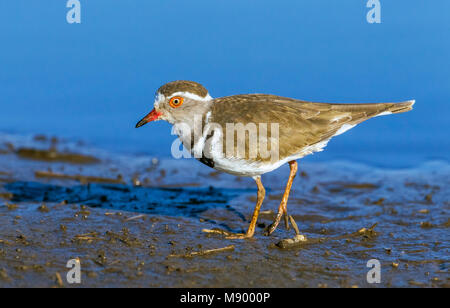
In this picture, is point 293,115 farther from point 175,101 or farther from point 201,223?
point 201,223

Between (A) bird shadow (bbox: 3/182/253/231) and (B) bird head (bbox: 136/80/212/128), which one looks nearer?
(B) bird head (bbox: 136/80/212/128)

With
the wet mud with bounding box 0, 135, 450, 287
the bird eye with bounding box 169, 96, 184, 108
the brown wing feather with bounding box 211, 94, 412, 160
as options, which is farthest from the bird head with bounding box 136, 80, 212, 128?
the wet mud with bounding box 0, 135, 450, 287

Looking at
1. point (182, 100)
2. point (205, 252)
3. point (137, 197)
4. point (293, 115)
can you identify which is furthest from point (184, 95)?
point (137, 197)

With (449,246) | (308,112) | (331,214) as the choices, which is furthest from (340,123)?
(449,246)

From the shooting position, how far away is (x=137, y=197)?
9.03 m

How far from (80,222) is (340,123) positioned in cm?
375

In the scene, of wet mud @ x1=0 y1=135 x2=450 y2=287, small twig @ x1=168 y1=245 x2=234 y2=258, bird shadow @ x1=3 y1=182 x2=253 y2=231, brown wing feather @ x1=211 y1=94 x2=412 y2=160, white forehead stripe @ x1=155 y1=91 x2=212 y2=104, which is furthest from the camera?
bird shadow @ x1=3 y1=182 x2=253 y2=231

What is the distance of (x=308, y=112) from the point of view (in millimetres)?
7887

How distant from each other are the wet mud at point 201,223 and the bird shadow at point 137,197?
16mm

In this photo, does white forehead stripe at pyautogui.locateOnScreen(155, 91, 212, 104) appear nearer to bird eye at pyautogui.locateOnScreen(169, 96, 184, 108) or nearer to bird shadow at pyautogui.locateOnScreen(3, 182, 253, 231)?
bird eye at pyautogui.locateOnScreen(169, 96, 184, 108)

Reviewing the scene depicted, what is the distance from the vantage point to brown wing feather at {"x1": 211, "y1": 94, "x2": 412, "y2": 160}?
290 inches

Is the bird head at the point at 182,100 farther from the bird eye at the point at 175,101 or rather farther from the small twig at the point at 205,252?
the small twig at the point at 205,252

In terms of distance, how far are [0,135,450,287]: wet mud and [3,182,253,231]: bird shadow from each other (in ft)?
0.05
